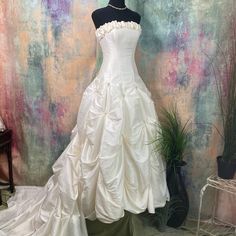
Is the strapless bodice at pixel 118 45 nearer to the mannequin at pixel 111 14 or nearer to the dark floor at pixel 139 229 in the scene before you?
the mannequin at pixel 111 14

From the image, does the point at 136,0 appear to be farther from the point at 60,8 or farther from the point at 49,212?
the point at 49,212

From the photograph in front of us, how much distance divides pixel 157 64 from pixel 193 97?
334 millimetres

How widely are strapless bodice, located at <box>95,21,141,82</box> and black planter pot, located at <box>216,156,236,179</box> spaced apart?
30.0 inches

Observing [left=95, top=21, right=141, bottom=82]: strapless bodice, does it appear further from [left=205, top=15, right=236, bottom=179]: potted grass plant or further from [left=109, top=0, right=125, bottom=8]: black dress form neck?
[left=205, top=15, right=236, bottom=179]: potted grass plant

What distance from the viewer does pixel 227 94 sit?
199 cm

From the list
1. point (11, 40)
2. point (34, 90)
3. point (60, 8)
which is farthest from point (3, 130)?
point (60, 8)

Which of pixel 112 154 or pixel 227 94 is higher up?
pixel 227 94

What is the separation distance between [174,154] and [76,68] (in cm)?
95

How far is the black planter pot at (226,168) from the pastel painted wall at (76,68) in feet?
0.73

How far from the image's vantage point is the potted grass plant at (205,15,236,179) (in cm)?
186

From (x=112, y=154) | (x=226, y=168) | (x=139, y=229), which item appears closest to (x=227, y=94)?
(x=226, y=168)

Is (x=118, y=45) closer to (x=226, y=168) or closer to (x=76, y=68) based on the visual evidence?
(x=76, y=68)

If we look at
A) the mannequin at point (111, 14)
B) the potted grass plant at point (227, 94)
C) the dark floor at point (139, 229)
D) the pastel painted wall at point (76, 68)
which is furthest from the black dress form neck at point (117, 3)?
the dark floor at point (139, 229)

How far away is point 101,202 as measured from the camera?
169 centimetres
